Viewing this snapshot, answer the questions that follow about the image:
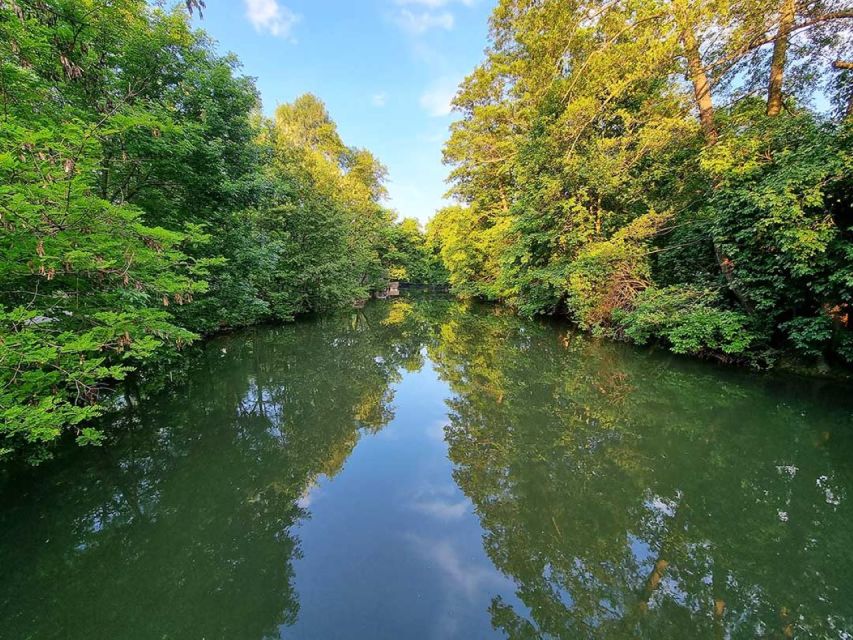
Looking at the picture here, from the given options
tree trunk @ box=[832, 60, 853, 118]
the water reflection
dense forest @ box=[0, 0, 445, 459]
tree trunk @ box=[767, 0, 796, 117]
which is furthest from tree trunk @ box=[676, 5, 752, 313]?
dense forest @ box=[0, 0, 445, 459]

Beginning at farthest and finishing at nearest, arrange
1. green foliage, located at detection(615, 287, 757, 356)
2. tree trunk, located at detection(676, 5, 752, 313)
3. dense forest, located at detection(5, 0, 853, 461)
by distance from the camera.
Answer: green foliage, located at detection(615, 287, 757, 356) < tree trunk, located at detection(676, 5, 752, 313) < dense forest, located at detection(5, 0, 853, 461)

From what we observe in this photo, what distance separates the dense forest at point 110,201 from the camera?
2967 mm

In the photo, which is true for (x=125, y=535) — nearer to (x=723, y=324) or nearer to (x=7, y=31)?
(x=7, y=31)

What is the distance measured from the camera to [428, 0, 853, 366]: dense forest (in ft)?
19.3

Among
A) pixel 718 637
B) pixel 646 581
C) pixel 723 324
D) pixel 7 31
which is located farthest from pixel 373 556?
pixel 723 324

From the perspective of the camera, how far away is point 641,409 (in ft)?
19.3

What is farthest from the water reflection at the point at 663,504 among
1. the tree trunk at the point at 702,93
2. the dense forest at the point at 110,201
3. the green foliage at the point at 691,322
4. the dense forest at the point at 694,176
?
the dense forest at the point at 110,201

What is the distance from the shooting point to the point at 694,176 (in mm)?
9211

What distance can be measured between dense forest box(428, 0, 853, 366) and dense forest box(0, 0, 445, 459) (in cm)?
831

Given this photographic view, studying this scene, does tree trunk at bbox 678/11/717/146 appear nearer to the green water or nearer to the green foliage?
the green foliage

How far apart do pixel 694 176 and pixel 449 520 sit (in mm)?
10444

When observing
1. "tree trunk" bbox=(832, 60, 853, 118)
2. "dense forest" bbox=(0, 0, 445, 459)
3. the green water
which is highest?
"tree trunk" bbox=(832, 60, 853, 118)

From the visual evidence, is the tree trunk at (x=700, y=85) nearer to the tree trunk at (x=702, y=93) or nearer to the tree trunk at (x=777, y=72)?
the tree trunk at (x=702, y=93)

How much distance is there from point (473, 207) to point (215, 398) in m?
17.4
